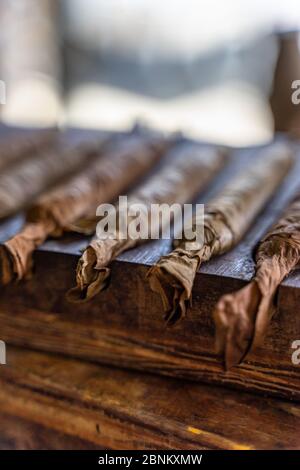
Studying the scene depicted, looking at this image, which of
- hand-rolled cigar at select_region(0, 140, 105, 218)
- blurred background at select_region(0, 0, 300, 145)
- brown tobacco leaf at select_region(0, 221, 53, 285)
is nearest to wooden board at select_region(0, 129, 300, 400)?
brown tobacco leaf at select_region(0, 221, 53, 285)

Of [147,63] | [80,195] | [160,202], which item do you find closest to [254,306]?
[160,202]

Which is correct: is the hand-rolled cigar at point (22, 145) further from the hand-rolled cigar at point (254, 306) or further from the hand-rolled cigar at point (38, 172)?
the hand-rolled cigar at point (254, 306)

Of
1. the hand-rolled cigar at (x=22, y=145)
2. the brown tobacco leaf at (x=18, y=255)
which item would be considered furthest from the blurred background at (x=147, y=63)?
the brown tobacco leaf at (x=18, y=255)

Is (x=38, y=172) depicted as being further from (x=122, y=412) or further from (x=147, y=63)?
(x=147, y=63)

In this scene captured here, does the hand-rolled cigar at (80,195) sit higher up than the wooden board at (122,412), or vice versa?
the hand-rolled cigar at (80,195)

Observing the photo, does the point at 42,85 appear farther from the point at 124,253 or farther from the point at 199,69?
the point at 124,253

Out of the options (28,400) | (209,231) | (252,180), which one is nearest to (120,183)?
(252,180)

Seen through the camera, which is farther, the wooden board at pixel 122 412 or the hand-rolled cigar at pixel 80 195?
the hand-rolled cigar at pixel 80 195

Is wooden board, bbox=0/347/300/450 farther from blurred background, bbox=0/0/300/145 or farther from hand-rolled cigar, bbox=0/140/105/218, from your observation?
blurred background, bbox=0/0/300/145
